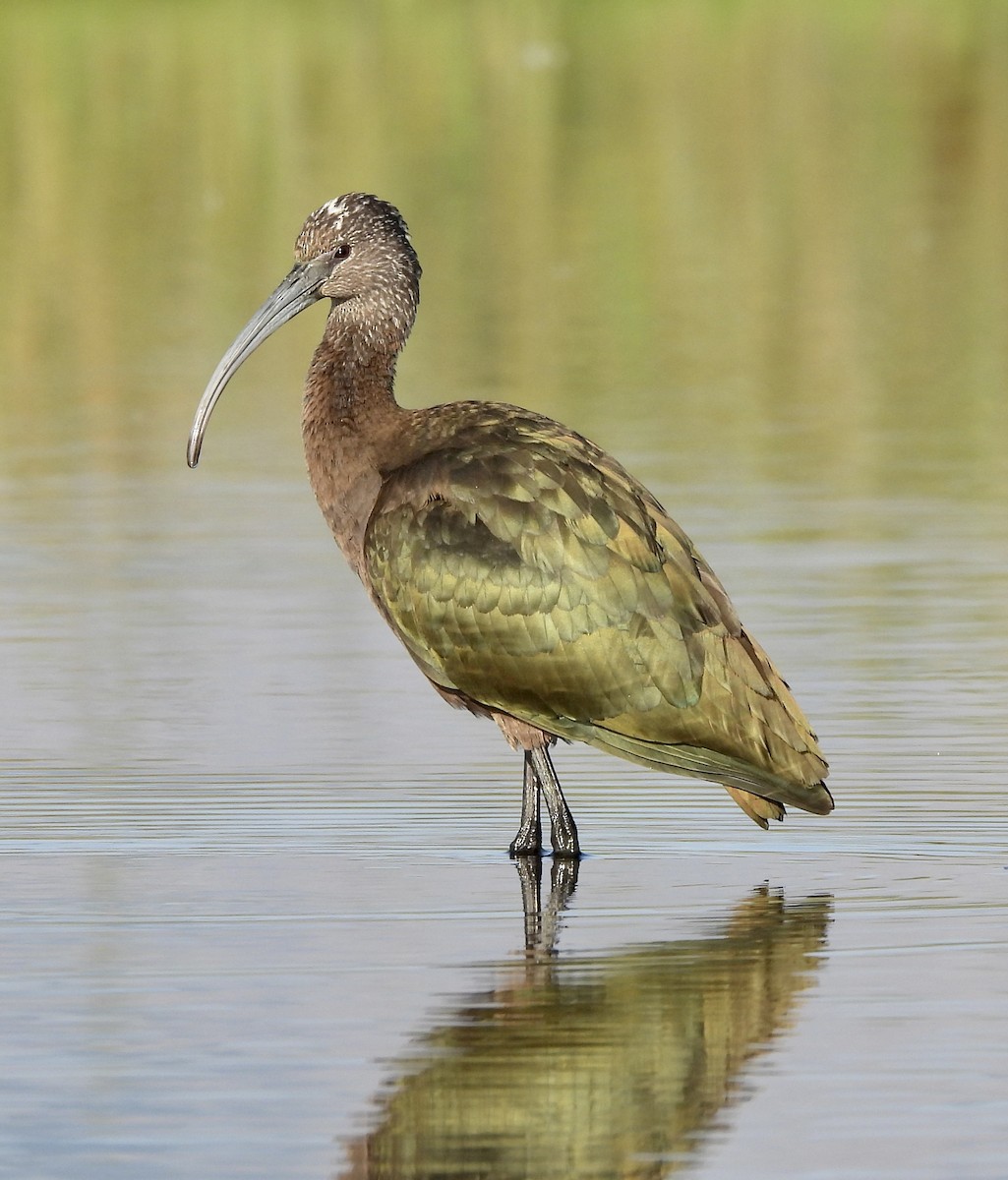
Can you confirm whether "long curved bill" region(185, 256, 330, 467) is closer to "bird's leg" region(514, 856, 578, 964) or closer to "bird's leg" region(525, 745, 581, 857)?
"bird's leg" region(525, 745, 581, 857)

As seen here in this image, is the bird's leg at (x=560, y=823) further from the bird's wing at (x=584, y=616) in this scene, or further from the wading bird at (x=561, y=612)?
the bird's wing at (x=584, y=616)

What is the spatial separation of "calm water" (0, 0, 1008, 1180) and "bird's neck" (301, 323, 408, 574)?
975 mm

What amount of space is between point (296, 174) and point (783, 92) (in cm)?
1298

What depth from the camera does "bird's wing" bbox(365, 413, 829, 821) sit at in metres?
10.4

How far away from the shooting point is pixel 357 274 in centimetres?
1213

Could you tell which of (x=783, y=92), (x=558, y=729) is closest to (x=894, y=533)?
(x=558, y=729)

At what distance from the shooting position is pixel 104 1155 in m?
7.14

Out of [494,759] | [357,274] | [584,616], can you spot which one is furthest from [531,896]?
[357,274]

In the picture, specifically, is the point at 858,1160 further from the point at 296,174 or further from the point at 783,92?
the point at 783,92

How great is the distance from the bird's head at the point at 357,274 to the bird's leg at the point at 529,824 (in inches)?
73.9

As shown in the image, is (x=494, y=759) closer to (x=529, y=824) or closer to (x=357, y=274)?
(x=529, y=824)

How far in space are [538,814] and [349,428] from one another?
150 centimetres

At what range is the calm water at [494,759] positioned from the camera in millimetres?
7543

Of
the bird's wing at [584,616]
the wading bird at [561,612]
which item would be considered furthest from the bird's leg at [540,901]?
the bird's wing at [584,616]
